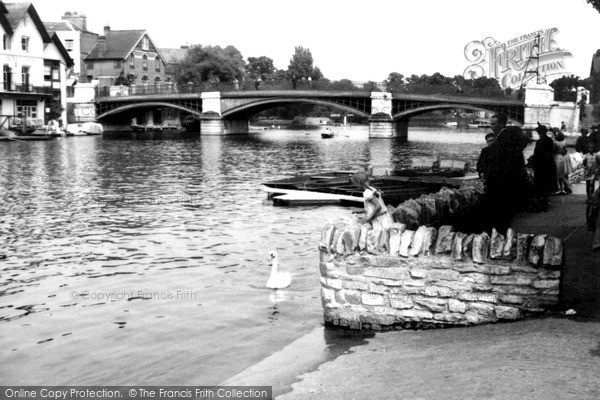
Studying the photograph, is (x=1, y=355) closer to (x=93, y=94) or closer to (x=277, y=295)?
(x=277, y=295)

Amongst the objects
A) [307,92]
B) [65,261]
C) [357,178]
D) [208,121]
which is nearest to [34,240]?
[65,261]

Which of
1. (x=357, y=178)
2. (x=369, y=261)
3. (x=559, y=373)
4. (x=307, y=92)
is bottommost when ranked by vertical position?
(x=559, y=373)

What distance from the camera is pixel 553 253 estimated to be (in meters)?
9.34

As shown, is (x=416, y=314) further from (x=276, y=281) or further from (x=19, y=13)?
(x=19, y=13)

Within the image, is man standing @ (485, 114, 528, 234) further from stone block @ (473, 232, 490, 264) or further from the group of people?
stone block @ (473, 232, 490, 264)

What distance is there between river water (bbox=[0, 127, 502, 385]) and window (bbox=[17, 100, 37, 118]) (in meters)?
55.5

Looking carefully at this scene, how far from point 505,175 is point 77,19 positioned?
128m

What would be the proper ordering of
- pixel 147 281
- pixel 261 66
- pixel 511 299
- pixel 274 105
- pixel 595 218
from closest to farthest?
pixel 511 299 < pixel 595 218 < pixel 147 281 < pixel 274 105 < pixel 261 66

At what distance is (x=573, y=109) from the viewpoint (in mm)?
82562

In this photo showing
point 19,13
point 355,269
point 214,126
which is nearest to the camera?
point 355,269

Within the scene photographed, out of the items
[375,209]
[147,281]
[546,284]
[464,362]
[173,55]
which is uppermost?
[173,55]

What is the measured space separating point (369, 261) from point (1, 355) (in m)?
5.38

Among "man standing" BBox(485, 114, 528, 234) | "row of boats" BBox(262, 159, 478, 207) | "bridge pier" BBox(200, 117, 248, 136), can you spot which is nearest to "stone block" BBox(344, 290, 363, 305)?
"man standing" BBox(485, 114, 528, 234)

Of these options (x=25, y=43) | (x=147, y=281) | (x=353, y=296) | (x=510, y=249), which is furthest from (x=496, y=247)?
(x=25, y=43)
